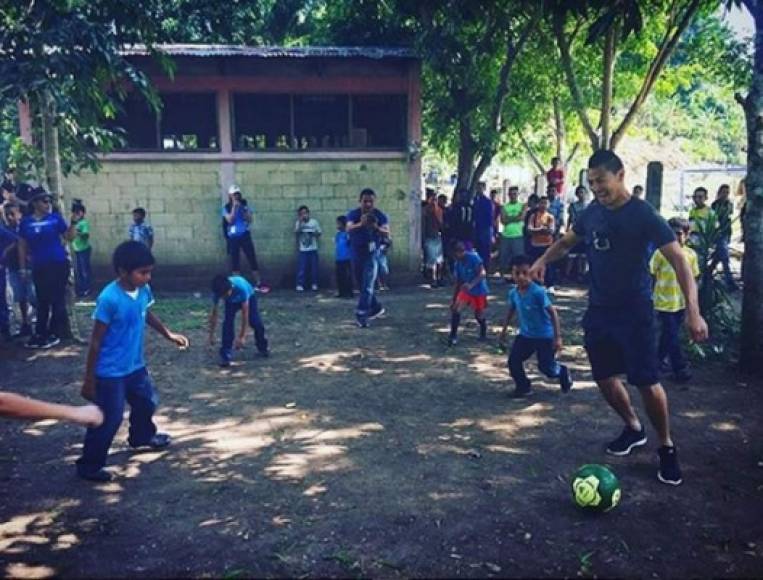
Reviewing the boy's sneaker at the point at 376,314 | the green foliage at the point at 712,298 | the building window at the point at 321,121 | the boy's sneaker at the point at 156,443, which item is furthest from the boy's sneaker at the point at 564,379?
the building window at the point at 321,121

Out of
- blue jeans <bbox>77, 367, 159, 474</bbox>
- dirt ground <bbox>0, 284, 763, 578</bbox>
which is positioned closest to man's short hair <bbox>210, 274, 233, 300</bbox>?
dirt ground <bbox>0, 284, 763, 578</bbox>

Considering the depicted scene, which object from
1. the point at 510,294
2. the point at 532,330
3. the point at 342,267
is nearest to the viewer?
the point at 532,330

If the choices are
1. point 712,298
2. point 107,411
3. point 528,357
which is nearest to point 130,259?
point 107,411

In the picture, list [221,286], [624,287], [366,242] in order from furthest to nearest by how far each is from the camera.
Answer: [366,242] → [221,286] → [624,287]

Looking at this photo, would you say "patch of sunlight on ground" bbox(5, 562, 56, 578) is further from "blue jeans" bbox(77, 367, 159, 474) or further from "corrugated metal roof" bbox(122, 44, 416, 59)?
"corrugated metal roof" bbox(122, 44, 416, 59)

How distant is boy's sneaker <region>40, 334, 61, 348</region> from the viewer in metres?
8.84

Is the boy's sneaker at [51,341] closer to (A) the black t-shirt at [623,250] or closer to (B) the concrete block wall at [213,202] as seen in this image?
(B) the concrete block wall at [213,202]

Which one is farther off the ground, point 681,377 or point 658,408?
point 658,408

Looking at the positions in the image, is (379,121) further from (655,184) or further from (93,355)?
(93,355)

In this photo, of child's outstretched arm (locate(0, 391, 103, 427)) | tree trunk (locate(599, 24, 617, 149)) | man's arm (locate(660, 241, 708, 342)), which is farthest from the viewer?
tree trunk (locate(599, 24, 617, 149))

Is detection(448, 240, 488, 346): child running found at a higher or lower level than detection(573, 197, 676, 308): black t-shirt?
lower

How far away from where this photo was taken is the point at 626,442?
5172mm

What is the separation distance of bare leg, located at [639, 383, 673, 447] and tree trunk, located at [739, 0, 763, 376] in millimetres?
3303

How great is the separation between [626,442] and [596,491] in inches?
47.6
